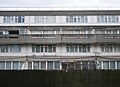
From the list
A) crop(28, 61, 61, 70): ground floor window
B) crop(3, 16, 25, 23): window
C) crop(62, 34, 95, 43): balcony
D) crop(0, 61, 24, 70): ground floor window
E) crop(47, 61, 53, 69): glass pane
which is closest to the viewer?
crop(62, 34, 95, 43): balcony

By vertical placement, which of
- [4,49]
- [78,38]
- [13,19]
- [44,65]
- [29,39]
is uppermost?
[13,19]

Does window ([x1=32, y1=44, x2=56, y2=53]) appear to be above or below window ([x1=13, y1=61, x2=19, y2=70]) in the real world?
above

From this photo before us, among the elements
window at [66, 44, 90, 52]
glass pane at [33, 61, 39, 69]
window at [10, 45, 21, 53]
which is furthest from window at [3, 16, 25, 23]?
window at [66, 44, 90, 52]

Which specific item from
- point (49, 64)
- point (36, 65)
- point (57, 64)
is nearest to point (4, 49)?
point (36, 65)

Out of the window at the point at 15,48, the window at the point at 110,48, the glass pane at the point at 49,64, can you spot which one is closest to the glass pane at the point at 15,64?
the window at the point at 15,48

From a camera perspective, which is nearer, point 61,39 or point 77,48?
point 61,39

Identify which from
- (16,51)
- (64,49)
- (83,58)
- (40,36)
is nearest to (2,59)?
(16,51)

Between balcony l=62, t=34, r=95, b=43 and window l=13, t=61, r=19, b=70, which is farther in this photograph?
window l=13, t=61, r=19, b=70

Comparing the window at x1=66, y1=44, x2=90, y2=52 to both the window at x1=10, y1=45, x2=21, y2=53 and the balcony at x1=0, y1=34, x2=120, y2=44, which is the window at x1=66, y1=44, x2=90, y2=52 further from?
the window at x1=10, y1=45, x2=21, y2=53

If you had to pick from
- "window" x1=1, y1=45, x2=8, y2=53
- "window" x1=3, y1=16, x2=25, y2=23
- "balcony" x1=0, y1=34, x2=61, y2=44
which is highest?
"window" x1=3, y1=16, x2=25, y2=23

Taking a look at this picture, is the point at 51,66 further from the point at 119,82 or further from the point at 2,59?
the point at 119,82

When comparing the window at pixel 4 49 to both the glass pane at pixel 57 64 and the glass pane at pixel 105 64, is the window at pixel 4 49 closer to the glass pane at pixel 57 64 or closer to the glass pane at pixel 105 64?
the glass pane at pixel 57 64

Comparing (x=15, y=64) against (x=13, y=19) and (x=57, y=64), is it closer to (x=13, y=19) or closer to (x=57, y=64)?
(x=57, y=64)

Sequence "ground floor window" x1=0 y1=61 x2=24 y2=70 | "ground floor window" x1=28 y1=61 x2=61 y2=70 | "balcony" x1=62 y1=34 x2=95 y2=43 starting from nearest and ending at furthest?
"balcony" x1=62 y1=34 x2=95 y2=43, "ground floor window" x1=0 y1=61 x2=24 y2=70, "ground floor window" x1=28 y1=61 x2=61 y2=70
